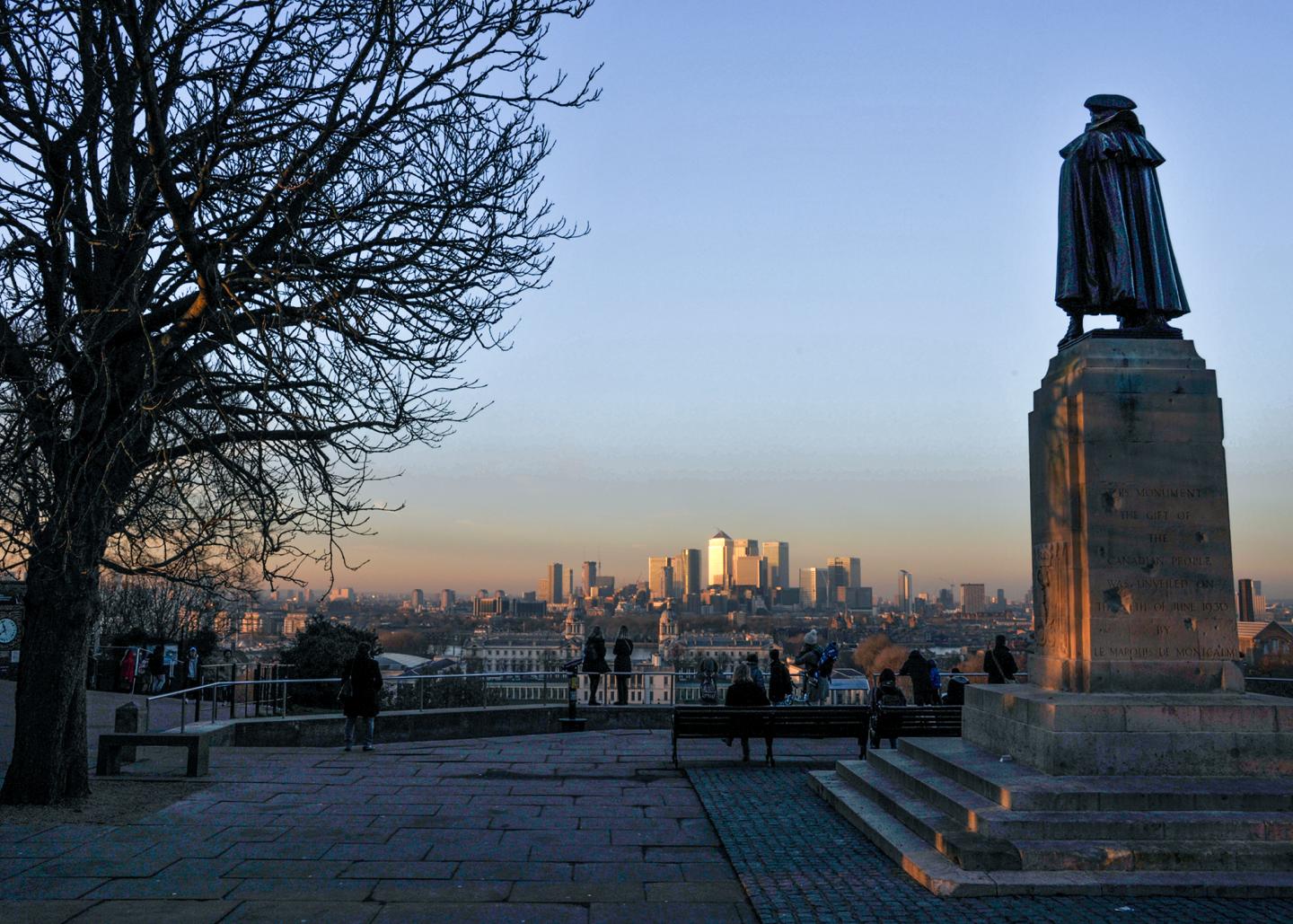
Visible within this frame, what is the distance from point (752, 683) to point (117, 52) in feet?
32.8

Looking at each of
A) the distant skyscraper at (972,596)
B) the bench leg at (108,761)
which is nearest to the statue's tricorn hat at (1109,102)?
the bench leg at (108,761)

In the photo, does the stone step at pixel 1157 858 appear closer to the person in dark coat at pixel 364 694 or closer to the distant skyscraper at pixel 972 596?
the person in dark coat at pixel 364 694

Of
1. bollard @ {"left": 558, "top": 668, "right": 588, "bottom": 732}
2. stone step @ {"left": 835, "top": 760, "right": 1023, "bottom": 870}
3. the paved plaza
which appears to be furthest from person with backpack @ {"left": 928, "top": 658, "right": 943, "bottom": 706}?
stone step @ {"left": 835, "top": 760, "right": 1023, "bottom": 870}

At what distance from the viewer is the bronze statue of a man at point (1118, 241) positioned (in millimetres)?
9953

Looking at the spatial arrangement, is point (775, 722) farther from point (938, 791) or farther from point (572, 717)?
point (572, 717)

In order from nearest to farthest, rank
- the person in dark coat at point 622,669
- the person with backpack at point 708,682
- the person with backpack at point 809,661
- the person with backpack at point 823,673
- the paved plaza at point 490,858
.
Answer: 1. the paved plaza at point 490,858
2. the person with backpack at point 823,673
3. the person with backpack at point 809,661
4. the person in dark coat at point 622,669
5. the person with backpack at point 708,682

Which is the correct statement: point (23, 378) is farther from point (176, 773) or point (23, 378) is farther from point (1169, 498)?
point (1169, 498)

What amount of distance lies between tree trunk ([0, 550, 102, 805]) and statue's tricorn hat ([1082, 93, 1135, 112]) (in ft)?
33.9

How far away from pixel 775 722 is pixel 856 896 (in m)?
5.74

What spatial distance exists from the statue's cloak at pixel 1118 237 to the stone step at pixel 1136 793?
168 inches

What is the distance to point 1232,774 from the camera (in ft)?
27.4

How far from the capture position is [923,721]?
40.8 ft

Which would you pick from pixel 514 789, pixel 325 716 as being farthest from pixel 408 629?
pixel 514 789

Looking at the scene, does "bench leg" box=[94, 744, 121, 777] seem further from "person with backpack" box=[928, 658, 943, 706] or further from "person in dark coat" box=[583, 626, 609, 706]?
"person with backpack" box=[928, 658, 943, 706]
